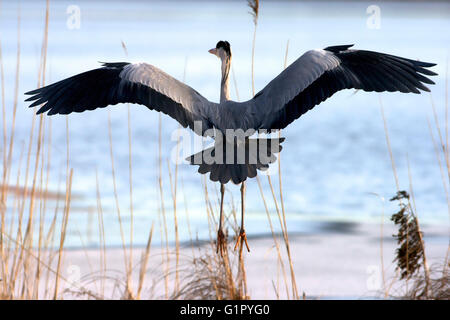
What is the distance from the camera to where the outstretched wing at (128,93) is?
3.78 m

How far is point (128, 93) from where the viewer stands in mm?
3957

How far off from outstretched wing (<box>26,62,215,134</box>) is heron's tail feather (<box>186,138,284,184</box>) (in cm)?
23

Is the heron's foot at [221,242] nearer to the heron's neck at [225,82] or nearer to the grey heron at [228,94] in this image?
the grey heron at [228,94]

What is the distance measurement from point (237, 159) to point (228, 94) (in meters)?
0.50

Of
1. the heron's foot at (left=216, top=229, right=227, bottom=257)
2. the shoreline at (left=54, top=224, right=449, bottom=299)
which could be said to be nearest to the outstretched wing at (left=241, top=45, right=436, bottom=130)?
the heron's foot at (left=216, top=229, right=227, bottom=257)

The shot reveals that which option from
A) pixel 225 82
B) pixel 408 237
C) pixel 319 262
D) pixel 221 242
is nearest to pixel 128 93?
pixel 225 82

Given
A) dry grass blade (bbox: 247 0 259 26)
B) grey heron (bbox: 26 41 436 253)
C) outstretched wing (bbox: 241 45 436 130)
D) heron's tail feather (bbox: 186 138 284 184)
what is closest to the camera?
heron's tail feather (bbox: 186 138 284 184)

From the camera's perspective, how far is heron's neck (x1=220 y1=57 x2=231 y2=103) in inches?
149

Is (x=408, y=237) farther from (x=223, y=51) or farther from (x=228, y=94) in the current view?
(x=223, y=51)

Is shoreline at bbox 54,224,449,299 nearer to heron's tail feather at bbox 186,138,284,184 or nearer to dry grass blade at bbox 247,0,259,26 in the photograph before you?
heron's tail feather at bbox 186,138,284,184

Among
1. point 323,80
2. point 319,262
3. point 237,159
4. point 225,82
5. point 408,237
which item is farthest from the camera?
point 319,262

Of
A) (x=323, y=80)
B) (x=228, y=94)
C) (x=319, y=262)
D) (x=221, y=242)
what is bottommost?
(x=221, y=242)

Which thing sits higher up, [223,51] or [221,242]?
[223,51]

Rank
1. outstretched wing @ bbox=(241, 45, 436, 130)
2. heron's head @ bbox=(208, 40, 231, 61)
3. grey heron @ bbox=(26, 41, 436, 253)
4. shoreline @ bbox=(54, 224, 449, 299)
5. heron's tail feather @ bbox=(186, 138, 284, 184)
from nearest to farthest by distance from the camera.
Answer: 1. heron's tail feather @ bbox=(186, 138, 284, 184)
2. grey heron @ bbox=(26, 41, 436, 253)
3. outstretched wing @ bbox=(241, 45, 436, 130)
4. heron's head @ bbox=(208, 40, 231, 61)
5. shoreline @ bbox=(54, 224, 449, 299)
